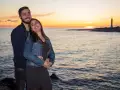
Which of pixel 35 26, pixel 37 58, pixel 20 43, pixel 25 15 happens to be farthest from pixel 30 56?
pixel 25 15

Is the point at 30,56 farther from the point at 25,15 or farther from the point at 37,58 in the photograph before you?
the point at 25,15

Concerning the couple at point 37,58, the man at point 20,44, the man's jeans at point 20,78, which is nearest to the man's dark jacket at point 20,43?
the man at point 20,44

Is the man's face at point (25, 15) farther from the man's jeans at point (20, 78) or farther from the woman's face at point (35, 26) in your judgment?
the man's jeans at point (20, 78)

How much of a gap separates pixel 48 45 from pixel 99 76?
17.1 m

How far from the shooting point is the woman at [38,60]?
12.8ft

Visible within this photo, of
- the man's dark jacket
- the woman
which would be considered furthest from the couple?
the man's dark jacket

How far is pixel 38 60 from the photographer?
383 centimetres

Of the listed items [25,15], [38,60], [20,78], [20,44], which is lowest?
[20,78]

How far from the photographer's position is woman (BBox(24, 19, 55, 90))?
3.91 metres

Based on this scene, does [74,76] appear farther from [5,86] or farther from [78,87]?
[5,86]

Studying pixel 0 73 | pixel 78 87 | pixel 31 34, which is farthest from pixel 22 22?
pixel 0 73

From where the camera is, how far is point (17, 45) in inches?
187

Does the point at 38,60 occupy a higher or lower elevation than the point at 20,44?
lower

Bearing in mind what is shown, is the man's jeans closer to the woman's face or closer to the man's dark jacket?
the man's dark jacket
